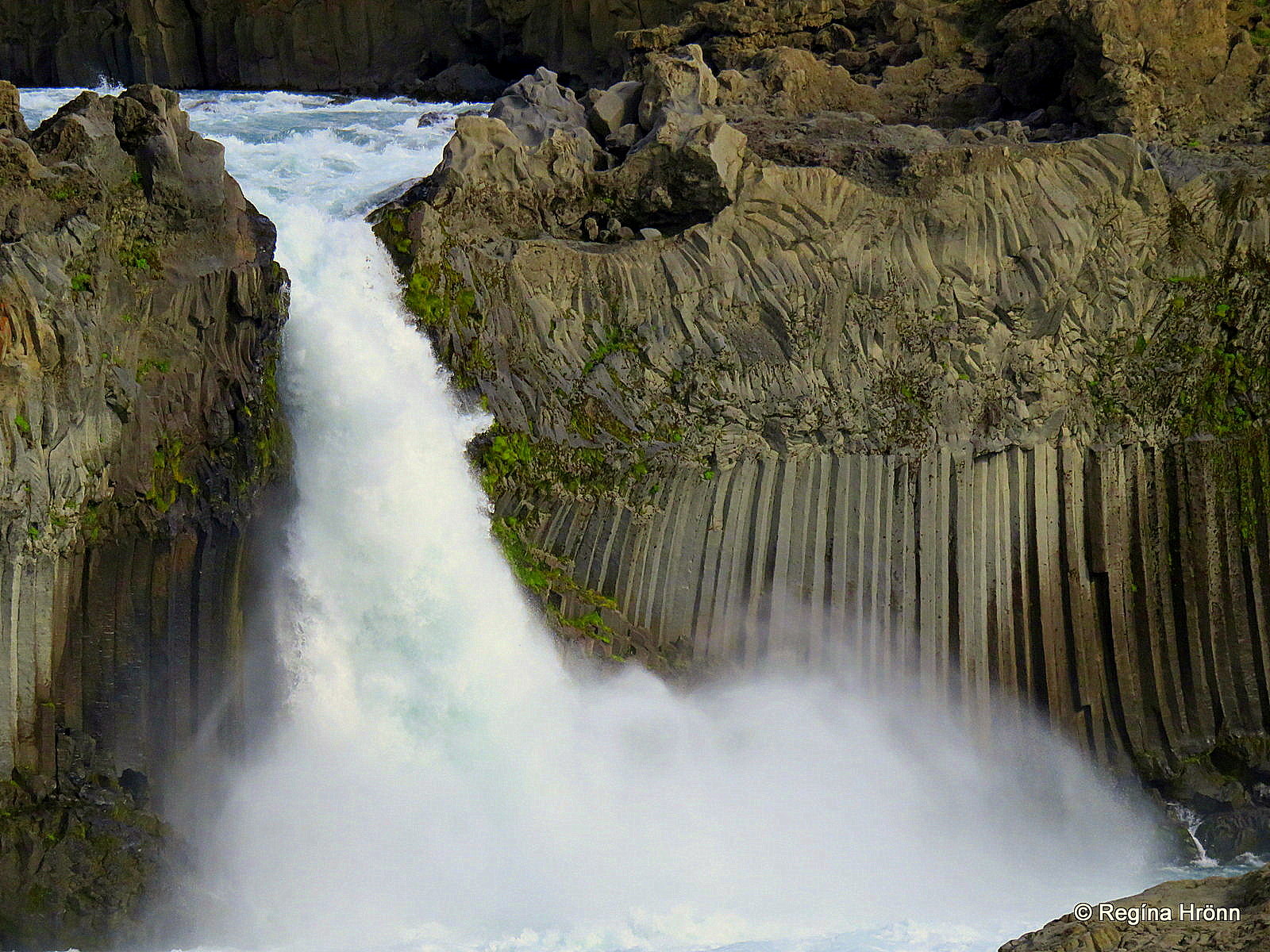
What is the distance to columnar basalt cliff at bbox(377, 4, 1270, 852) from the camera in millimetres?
15586

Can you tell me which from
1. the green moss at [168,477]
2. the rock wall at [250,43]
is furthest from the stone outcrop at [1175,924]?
the rock wall at [250,43]

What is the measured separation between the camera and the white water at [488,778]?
14.3m

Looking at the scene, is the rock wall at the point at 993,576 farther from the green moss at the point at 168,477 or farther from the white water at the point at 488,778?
the green moss at the point at 168,477

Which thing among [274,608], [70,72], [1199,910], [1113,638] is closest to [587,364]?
[274,608]

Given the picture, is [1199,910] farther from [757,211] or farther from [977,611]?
[757,211]

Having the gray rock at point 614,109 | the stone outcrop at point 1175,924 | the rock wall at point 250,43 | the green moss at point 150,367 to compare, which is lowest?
the stone outcrop at point 1175,924

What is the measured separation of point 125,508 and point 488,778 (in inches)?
163

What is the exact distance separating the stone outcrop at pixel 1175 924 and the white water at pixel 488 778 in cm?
243

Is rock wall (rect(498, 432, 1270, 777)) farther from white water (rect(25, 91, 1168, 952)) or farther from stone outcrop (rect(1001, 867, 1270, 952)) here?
stone outcrop (rect(1001, 867, 1270, 952))

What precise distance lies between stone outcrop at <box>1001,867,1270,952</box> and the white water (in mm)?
2433

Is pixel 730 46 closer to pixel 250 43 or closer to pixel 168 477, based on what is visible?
pixel 168 477

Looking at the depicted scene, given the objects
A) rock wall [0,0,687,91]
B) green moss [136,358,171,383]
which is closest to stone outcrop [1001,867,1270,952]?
green moss [136,358,171,383]

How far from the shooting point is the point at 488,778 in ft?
48.7

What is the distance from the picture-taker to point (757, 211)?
51.3ft
